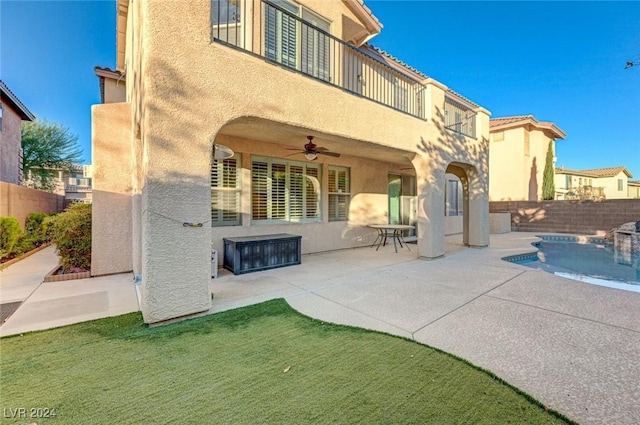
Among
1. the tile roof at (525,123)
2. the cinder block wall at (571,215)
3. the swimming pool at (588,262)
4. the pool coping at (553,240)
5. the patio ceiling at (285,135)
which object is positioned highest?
the tile roof at (525,123)

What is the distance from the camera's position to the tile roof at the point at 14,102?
1268cm

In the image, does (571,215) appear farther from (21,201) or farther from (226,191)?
(21,201)

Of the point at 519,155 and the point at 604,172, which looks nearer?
the point at 519,155

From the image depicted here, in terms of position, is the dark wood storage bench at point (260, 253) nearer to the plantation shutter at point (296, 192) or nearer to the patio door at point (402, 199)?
the plantation shutter at point (296, 192)

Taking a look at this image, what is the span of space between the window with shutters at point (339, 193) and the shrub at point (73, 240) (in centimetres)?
698

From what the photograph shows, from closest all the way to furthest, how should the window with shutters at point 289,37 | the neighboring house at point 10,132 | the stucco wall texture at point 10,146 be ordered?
1. the window with shutters at point 289,37
2. the neighboring house at point 10,132
3. the stucco wall texture at point 10,146

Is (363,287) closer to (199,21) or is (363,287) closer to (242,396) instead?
(242,396)

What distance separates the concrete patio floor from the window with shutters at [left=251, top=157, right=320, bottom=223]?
2.01 m

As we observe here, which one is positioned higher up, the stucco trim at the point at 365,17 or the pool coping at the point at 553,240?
the stucco trim at the point at 365,17

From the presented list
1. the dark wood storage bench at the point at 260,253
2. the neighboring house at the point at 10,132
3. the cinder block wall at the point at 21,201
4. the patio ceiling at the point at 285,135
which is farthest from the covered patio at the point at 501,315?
the neighboring house at the point at 10,132

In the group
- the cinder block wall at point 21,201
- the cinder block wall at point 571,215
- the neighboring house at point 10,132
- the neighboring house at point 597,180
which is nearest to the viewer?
the cinder block wall at point 21,201

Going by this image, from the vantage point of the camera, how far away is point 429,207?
8273 millimetres

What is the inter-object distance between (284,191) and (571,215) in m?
18.5

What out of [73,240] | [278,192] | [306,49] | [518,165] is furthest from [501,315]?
[518,165]
